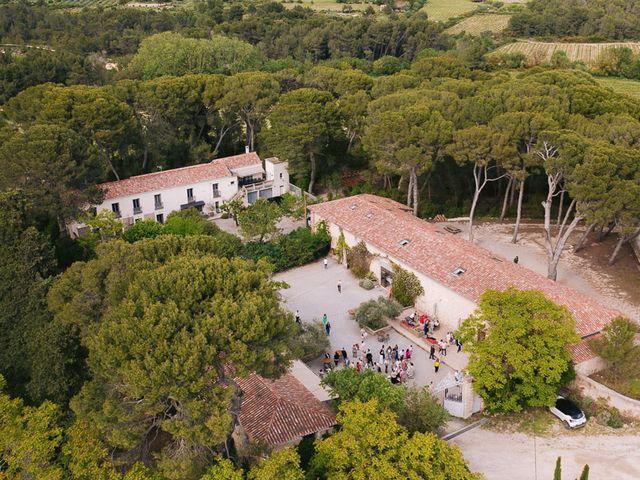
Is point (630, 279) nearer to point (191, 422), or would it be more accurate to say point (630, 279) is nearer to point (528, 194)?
A: point (528, 194)

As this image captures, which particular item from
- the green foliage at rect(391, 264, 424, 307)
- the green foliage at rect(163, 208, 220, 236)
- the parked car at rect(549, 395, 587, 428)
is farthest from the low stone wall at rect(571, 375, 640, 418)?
the green foliage at rect(163, 208, 220, 236)

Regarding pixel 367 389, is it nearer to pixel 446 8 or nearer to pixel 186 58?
pixel 186 58

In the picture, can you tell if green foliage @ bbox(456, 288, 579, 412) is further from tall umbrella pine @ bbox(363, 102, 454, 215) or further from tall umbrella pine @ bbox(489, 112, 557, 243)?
tall umbrella pine @ bbox(363, 102, 454, 215)

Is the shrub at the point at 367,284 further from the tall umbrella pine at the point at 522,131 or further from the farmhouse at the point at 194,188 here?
the farmhouse at the point at 194,188

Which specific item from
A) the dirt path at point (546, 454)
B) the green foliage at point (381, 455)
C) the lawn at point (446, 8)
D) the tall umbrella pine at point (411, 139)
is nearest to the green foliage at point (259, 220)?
the tall umbrella pine at point (411, 139)

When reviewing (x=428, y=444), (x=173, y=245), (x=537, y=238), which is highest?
(x=173, y=245)

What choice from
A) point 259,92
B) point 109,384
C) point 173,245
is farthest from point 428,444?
point 259,92

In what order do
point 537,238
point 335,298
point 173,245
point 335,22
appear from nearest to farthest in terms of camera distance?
point 173,245 < point 335,298 < point 537,238 < point 335,22
